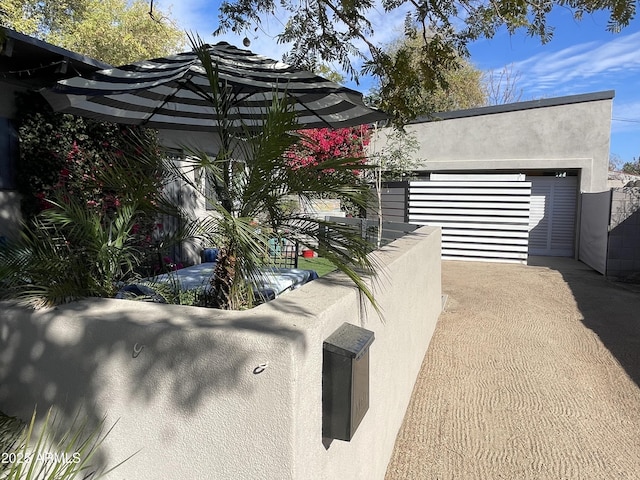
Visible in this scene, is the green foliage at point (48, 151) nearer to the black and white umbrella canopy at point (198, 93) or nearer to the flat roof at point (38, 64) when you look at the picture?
the flat roof at point (38, 64)

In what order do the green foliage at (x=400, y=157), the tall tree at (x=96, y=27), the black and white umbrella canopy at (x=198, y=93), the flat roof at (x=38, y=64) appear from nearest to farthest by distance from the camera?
1. the black and white umbrella canopy at (x=198, y=93)
2. the flat roof at (x=38, y=64)
3. the green foliage at (x=400, y=157)
4. the tall tree at (x=96, y=27)

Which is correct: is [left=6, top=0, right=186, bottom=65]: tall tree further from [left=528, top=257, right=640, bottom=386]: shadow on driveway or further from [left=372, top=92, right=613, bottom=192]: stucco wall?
[left=528, top=257, right=640, bottom=386]: shadow on driveway

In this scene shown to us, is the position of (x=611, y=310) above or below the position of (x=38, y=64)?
below

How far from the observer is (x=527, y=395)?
3975 mm

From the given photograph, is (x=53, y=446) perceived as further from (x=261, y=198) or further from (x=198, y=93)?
(x=198, y=93)

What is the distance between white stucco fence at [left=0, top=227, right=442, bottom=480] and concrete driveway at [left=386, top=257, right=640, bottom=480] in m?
1.20

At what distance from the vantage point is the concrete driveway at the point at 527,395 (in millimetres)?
2996

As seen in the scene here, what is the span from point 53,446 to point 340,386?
1317 millimetres

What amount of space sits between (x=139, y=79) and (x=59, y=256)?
149cm

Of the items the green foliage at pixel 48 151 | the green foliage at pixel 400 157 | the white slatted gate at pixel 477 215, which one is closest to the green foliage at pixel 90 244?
the green foliage at pixel 48 151

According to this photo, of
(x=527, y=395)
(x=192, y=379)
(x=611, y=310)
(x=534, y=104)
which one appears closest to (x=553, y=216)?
(x=534, y=104)

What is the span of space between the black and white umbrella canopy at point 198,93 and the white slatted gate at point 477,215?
713 centimetres

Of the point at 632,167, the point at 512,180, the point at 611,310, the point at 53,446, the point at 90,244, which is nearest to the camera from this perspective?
the point at 53,446

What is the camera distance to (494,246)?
11531 mm
